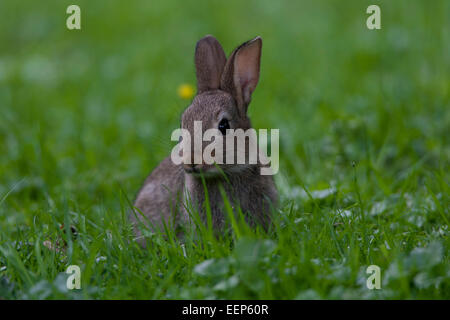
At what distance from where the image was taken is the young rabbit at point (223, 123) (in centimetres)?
455

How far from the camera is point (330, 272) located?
11.2 feet

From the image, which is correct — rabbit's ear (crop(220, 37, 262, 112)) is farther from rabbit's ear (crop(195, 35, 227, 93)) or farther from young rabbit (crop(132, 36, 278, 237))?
rabbit's ear (crop(195, 35, 227, 93))

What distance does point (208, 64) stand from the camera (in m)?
4.90

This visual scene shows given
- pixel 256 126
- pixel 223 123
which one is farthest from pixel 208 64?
pixel 256 126

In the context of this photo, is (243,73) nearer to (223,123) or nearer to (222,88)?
(222,88)

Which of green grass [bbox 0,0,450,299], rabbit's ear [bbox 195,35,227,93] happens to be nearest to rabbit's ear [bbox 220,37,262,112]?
rabbit's ear [bbox 195,35,227,93]

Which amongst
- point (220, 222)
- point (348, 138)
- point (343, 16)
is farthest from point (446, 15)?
point (220, 222)

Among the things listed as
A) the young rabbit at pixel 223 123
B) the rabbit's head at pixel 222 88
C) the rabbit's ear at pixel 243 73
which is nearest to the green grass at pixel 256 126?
the young rabbit at pixel 223 123

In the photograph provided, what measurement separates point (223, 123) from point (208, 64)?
1.90ft

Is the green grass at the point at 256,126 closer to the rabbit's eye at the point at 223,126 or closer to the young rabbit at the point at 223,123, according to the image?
the young rabbit at the point at 223,123

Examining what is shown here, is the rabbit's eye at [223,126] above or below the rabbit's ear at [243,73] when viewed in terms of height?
below

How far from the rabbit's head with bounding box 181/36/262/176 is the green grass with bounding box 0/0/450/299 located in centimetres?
64

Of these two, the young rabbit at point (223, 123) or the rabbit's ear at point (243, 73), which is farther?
the rabbit's ear at point (243, 73)

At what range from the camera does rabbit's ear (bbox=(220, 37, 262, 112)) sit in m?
4.71
